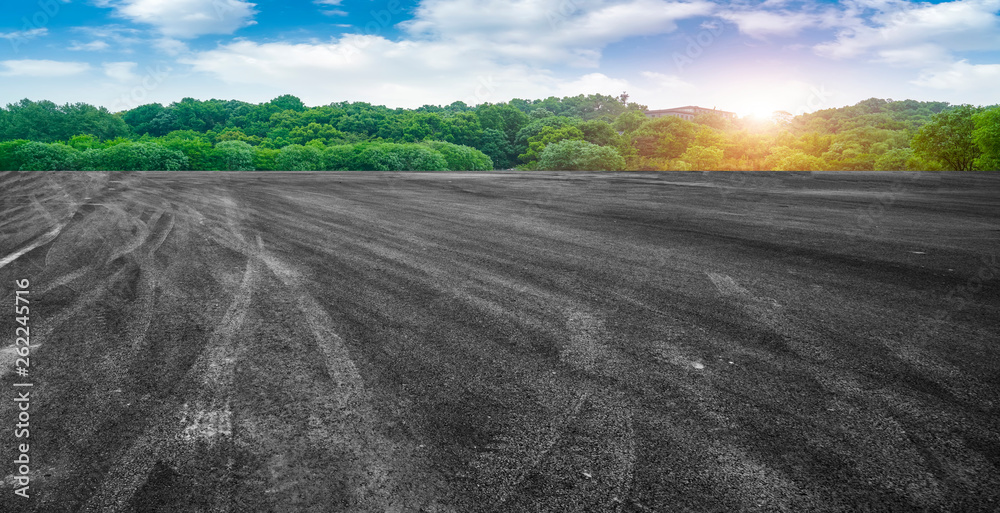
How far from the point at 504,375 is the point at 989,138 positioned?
147 ft

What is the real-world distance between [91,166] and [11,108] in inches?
1723

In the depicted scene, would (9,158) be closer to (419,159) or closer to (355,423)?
(419,159)

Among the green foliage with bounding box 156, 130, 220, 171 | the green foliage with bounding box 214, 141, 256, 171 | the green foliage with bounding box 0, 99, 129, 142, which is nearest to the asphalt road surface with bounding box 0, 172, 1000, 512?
the green foliage with bounding box 156, 130, 220, 171

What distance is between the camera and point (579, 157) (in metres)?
54.9

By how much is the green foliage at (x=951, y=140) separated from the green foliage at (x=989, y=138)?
1704 millimetres

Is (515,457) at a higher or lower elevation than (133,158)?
lower

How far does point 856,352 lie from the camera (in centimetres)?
350

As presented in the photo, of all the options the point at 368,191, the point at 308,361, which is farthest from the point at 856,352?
the point at 368,191

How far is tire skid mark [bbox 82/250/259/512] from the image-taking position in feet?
7.05

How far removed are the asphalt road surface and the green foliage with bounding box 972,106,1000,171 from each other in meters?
37.1

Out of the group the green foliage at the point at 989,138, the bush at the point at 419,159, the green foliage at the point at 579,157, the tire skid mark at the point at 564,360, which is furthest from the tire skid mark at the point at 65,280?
the green foliage at the point at 579,157

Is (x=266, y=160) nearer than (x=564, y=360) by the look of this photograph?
No

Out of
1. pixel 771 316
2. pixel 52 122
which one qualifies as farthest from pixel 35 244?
pixel 52 122

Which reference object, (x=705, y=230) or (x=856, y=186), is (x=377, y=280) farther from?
(x=856, y=186)
